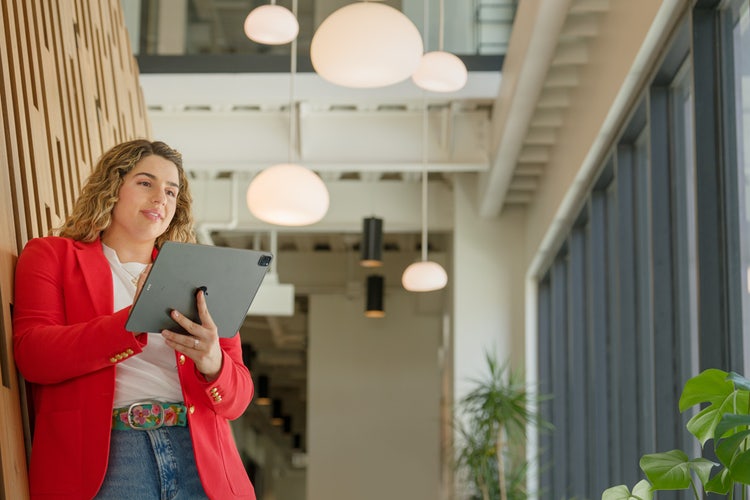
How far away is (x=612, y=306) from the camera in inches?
252

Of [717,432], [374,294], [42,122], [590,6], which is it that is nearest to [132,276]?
[42,122]

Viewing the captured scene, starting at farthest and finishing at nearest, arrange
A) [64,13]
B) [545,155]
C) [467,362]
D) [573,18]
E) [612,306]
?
[467,362]
[545,155]
[612,306]
[573,18]
[64,13]

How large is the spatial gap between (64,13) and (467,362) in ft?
22.6

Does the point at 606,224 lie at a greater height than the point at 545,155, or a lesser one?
lesser

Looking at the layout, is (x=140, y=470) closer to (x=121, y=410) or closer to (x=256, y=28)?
(x=121, y=410)

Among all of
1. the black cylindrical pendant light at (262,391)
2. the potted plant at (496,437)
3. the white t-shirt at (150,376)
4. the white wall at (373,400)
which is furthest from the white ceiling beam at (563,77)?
the black cylindrical pendant light at (262,391)

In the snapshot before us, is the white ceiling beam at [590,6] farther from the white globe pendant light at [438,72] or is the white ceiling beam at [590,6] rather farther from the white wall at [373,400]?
the white wall at [373,400]

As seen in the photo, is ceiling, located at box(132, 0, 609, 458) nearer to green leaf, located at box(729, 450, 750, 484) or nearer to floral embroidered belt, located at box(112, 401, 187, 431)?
green leaf, located at box(729, 450, 750, 484)

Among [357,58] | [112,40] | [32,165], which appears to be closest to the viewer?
[32,165]

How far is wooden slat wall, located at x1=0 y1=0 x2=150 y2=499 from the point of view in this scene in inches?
89.4

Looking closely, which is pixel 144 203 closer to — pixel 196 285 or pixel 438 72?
pixel 196 285

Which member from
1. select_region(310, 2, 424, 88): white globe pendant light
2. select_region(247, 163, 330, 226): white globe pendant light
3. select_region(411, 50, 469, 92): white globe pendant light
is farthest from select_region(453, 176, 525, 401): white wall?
select_region(310, 2, 424, 88): white globe pendant light

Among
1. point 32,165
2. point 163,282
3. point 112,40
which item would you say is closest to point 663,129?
point 112,40

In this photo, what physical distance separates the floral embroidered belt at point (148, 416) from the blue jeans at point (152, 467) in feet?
0.04
